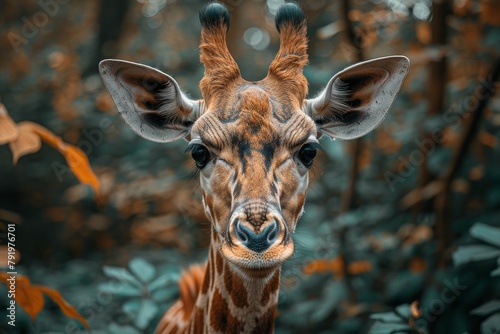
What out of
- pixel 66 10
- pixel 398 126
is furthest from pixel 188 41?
pixel 398 126

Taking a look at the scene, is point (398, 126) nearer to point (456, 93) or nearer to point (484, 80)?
point (456, 93)

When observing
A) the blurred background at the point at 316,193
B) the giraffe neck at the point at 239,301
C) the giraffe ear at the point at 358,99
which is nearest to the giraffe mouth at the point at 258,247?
the giraffe neck at the point at 239,301

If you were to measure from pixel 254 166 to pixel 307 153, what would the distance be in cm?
40

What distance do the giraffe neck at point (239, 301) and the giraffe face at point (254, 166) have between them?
241mm

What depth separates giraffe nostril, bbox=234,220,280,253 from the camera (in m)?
2.87

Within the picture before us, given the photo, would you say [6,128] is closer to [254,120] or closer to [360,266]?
[254,120]

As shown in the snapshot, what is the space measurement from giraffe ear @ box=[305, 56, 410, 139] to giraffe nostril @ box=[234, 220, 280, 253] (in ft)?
3.63

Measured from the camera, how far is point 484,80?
542 cm

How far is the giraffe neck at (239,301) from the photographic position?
334cm
